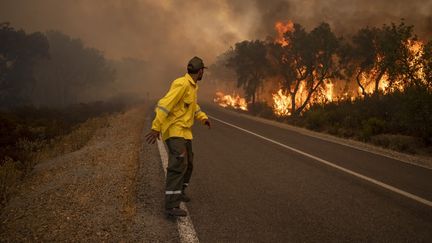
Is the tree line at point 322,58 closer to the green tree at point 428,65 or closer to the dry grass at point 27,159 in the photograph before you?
the green tree at point 428,65

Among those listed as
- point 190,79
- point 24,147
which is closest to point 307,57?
point 24,147

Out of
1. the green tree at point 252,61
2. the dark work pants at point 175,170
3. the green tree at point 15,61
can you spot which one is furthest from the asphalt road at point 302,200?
the green tree at point 15,61

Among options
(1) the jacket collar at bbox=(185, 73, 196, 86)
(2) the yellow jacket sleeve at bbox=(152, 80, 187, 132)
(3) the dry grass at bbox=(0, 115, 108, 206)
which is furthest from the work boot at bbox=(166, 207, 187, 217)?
(3) the dry grass at bbox=(0, 115, 108, 206)

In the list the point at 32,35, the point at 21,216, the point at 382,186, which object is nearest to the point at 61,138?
the point at 21,216

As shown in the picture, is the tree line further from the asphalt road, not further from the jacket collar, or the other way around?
the jacket collar

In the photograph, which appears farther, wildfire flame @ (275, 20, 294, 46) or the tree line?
wildfire flame @ (275, 20, 294, 46)

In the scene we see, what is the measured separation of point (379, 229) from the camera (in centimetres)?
434

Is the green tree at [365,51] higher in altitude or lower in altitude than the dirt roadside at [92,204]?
higher

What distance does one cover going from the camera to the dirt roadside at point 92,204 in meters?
4.01

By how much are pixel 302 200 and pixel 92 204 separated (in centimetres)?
311

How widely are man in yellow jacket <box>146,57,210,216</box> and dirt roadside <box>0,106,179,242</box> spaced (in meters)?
0.36

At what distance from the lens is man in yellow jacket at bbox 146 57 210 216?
4.53 metres

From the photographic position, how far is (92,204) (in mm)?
4941

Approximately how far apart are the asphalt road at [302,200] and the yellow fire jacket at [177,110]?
1165 millimetres
